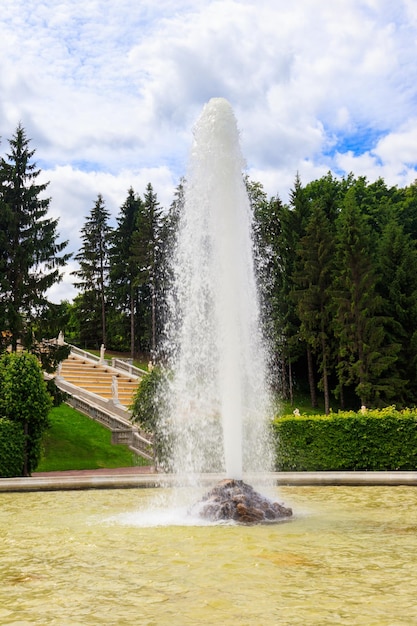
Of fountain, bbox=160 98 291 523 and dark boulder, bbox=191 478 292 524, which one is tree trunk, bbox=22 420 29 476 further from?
dark boulder, bbox=191 478 292 524

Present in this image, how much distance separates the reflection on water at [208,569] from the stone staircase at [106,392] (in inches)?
486

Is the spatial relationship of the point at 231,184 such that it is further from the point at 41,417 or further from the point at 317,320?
the point at 317,320

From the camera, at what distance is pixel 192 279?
1290cm

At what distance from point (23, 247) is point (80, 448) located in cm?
1025

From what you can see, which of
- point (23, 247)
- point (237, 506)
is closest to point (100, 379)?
point (23, 247)

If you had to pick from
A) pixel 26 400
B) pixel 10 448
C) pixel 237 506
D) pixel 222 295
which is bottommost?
pixel 237 506

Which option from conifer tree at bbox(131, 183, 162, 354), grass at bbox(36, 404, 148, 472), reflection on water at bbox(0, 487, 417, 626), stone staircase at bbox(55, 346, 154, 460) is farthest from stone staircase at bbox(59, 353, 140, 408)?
reflection on water at bbox(0, 487, 417, 626)

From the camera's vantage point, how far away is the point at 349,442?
766 inches

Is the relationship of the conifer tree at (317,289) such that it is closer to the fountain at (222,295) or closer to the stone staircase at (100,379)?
the stone staircase at (100,379)

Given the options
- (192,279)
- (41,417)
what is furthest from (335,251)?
(192,279)

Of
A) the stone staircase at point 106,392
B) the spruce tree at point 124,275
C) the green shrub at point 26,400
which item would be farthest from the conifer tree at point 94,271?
the green shrub at point 26,400

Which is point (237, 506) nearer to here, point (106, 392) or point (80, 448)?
point (80, 448)

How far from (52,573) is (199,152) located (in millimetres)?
8805

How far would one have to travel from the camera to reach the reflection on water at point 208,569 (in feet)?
19.0
